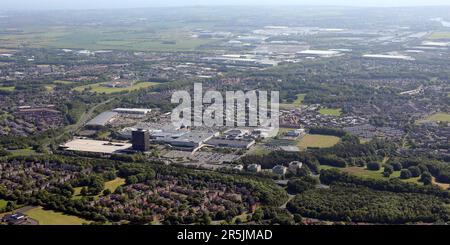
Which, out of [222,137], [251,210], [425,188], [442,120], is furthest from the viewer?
[442,120]

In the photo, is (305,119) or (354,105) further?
(354,105)

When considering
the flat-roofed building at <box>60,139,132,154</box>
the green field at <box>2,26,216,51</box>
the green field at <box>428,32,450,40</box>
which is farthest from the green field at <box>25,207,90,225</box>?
the green field at <box>428,32,450,40</box>

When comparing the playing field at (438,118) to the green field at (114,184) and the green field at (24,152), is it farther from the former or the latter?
the green field at (24,152)

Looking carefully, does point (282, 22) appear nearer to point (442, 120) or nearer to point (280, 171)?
point (442, 120)

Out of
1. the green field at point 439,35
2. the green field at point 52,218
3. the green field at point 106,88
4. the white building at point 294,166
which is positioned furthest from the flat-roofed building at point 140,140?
the green field at point 439,35

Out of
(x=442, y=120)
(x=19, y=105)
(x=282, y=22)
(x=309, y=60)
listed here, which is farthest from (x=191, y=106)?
(x=282, y=22)

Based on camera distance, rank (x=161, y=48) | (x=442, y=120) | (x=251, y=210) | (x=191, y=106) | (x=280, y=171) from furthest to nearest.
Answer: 1. (x=161, y=48)
2. (x=191, y=106)
3. (x=442, y=120)
4. (x=280, y=171)
5. (x=251, y=210)
